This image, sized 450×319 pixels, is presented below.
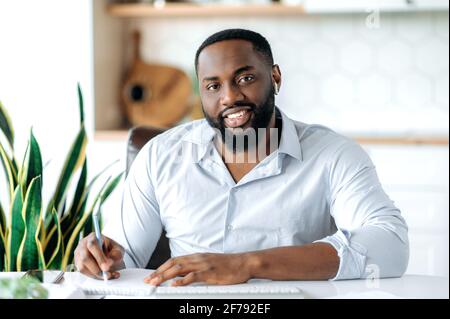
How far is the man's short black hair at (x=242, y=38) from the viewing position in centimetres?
135

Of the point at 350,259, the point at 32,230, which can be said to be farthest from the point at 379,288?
the point at 32,230

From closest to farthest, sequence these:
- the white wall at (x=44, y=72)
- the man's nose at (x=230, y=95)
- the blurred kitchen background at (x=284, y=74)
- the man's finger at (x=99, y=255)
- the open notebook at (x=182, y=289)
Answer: the open notebook at (x=182, y=289), the man's finger at (x=99, y=255), the man's nose at (x=230, y=95), the blurred kitchen background at (x=284, y=74), the white wall at (x=44, y=72)

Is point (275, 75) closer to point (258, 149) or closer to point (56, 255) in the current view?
point (258, 149)

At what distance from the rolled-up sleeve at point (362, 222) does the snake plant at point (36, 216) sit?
2.19 feet

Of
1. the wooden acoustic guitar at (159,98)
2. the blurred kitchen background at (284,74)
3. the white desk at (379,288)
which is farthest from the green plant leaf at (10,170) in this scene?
the wooden acoustic guitar at (159,98)

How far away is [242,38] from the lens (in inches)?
53.2

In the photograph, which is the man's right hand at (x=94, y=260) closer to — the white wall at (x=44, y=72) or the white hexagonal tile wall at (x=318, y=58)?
the white wall at (x=44, y=72)

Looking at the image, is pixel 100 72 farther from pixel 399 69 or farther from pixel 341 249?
pixel 341 249

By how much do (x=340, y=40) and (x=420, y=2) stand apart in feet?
1.37

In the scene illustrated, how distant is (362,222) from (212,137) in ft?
1.19

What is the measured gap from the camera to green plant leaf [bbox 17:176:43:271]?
1616 mm
